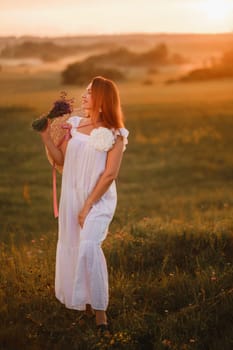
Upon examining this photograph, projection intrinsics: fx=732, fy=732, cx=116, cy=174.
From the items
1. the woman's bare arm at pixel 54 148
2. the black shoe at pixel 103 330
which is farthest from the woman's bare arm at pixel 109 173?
the black shoe at pixel 103 330

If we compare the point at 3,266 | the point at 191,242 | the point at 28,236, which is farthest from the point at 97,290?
the point at 28,236

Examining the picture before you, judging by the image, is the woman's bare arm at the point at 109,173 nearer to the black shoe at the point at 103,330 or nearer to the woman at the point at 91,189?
the woman at the point at 91,189

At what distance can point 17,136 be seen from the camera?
61.7ft

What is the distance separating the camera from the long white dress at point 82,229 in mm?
4609

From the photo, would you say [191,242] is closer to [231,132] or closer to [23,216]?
[23,216]

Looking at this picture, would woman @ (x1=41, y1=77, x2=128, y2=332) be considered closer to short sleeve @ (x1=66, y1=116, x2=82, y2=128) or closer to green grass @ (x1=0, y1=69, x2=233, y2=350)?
short sleeve @ (x1=66, y1=116, x2=82, y2=128)

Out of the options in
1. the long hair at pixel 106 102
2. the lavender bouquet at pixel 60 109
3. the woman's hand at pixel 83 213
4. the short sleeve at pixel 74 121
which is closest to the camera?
the long hair at pixel 106 102

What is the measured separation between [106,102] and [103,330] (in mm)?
1455

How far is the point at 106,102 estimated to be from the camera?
4582mm

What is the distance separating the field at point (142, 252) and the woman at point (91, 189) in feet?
0.96

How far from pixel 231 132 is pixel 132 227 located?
13.2 meters

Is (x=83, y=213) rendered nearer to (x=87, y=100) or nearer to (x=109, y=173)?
(x=109, y=173)

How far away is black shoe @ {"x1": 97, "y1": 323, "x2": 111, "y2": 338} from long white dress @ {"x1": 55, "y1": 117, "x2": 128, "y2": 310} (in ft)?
0.41

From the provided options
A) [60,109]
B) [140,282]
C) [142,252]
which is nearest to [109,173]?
[60,109]
